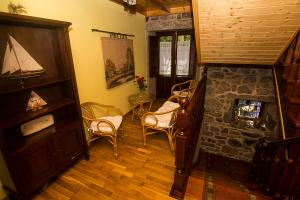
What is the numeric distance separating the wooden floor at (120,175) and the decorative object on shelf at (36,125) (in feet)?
2.31

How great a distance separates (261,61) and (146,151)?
94.5 inches

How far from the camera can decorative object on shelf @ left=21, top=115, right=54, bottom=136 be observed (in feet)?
5.91

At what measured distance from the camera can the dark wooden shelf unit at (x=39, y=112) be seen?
1562 millimetres

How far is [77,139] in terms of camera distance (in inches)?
88.2

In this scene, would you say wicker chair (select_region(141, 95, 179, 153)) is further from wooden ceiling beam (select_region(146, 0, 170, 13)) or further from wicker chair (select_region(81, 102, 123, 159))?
wooden ceiling beam (select_region(146, 0, 170, 13))

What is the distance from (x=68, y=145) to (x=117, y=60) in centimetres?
189

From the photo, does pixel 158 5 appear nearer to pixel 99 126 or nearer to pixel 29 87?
pixel 99 126

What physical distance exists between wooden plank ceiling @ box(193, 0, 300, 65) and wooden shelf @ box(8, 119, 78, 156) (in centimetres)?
213

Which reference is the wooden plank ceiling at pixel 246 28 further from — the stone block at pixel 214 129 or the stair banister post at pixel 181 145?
the stone block at pixel 214 129

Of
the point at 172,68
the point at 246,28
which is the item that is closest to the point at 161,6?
Result: the point at 172,68

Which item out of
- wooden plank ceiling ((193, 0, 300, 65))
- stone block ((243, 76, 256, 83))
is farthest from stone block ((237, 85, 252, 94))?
wooden plank ceiling ((193, 0, 300, 65))

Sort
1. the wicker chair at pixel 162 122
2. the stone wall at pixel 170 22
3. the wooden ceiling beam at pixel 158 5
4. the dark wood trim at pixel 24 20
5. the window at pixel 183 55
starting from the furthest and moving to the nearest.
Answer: the window at pixel 183 55
the stone wall at pixel 170 22
the wooden ceiling beam at pixel 158 5
the wicker chair at pixel 162 122
the dark wood trim at pixel 24 20

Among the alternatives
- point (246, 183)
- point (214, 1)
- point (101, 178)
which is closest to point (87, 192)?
point (101, 178)

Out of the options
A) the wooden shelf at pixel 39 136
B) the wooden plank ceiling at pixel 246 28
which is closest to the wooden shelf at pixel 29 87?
the wooden shelf at pixel 39 136
